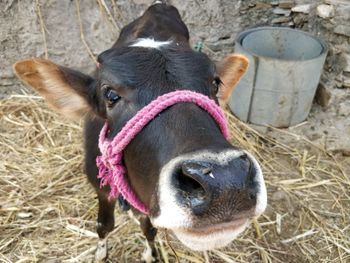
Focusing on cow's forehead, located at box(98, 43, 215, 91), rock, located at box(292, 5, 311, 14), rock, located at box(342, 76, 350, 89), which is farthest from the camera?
rock, located at box(292, 5, 311, 14)

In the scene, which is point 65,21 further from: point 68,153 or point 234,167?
point 234,167

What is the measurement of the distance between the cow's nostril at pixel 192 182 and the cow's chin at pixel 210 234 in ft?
0.45

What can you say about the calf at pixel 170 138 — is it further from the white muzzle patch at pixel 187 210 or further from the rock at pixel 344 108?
the rock at pixel 344 108

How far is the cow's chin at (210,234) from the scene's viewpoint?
70.2 inches

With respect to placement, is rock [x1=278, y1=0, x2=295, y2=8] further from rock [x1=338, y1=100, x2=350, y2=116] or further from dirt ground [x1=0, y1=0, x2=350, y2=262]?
rock [x1=338, y1=100, x2=350, y2=116]

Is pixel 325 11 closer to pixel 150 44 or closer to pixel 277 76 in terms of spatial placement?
pixel 277 76

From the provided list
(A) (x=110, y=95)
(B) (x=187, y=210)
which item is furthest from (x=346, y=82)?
(B) (x=187, y=210)

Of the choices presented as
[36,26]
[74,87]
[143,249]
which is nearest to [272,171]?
[143,249]

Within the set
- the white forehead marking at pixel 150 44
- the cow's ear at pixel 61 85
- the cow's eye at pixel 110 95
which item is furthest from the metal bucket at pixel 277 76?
the cow's eye at pixel 110 95

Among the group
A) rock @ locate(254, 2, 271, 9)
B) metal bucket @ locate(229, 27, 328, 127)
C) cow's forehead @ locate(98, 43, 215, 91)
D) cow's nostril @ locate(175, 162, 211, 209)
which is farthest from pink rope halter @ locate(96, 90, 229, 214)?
rock @ locate(254, 2, 271, 9)

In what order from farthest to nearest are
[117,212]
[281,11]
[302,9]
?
[281,11]
[302,9]
[117,212]

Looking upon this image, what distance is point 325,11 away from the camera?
4984 mm

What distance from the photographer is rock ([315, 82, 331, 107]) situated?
16.7 feet

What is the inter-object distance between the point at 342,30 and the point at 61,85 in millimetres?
3389
